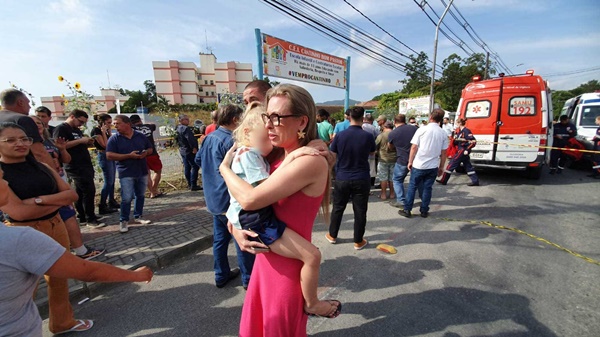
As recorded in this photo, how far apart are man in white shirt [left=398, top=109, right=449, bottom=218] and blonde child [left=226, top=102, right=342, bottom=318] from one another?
3.97 m

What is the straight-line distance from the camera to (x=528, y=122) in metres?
6.84

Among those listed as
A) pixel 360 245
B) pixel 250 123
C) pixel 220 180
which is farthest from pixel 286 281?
pixel 360 245

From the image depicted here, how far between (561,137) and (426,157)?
7.56 meters

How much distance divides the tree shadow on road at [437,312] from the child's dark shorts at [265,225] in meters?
1.54

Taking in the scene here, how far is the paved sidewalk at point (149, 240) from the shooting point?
2.80 m

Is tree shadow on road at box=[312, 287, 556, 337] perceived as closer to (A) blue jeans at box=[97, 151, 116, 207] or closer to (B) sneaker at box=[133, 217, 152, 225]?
(B) sneaker at box=[133, 217, 152, 225]

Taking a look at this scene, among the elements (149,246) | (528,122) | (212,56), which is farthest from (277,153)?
(212,56)

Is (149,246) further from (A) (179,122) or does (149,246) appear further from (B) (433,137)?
(B) (433,137)

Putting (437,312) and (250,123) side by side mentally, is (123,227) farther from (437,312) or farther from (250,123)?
(437,312)

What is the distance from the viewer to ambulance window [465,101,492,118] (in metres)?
7.41

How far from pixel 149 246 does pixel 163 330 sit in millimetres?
1640

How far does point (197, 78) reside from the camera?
250ft

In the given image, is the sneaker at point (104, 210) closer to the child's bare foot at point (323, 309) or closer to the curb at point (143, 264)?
the curb at point (143, 264)

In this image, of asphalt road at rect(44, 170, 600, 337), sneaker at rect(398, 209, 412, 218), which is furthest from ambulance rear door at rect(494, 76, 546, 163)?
sneaker at rect(398, 209, 412, 218)
